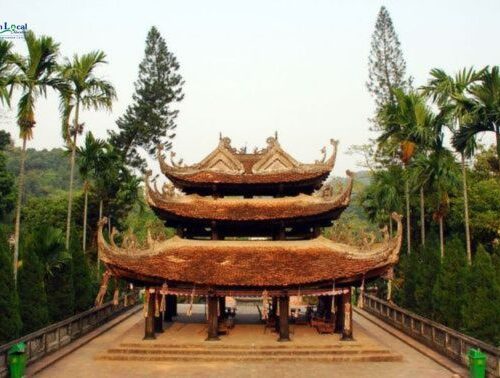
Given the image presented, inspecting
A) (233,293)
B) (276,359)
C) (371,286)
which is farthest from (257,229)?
(371,286)

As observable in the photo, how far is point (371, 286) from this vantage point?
45125 millimetres

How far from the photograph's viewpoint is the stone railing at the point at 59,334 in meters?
18.0

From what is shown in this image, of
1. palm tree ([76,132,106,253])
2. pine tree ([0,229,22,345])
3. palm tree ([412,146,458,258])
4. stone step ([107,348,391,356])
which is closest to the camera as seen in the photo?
pine tree ([0,229,22,345])

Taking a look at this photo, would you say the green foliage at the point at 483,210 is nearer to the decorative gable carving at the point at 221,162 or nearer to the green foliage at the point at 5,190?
the decorative gable carving at the point at 221,162

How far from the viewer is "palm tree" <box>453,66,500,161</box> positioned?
22547 millimetres

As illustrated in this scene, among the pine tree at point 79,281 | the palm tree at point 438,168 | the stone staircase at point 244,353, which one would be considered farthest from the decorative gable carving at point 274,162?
the pine tree at point 79,281

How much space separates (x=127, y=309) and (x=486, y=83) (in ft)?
83.5

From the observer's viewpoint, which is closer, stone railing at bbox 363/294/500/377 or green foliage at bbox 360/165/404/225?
stone railing at bbox 363/294/500/377

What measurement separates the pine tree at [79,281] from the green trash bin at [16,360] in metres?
10.5

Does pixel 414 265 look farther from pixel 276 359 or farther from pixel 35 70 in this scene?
pixel 35 70

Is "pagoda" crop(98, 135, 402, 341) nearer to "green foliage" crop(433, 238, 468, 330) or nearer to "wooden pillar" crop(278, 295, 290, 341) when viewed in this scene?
"wooden pillar" crop(278, 295, 290, 341)

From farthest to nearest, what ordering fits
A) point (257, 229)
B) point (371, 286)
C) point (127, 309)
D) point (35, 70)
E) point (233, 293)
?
1. point (371, 286)
2. point (127, 309)
3. point (257, 229)
4. point (35, 70)
5. point (233, 293)

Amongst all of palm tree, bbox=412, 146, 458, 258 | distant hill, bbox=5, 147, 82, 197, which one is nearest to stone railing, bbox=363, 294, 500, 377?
palm tree, bbox=412, 146, 458, 258

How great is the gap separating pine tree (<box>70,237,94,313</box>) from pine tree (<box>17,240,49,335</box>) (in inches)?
204
